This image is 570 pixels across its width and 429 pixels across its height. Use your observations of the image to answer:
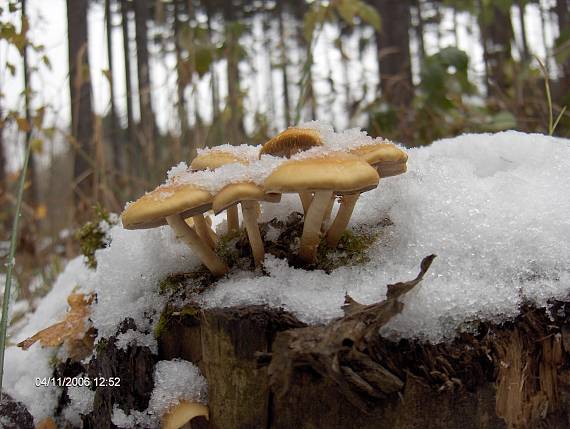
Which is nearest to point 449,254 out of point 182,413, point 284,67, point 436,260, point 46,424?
point 436,260

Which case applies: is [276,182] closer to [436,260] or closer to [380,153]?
[380,153]

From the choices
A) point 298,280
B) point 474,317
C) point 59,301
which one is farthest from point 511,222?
point 59,301

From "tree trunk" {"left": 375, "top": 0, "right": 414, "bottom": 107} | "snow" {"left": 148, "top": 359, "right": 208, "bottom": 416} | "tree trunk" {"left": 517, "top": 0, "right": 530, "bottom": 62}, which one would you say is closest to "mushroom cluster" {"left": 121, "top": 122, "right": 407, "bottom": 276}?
"snow" {"left": 148, "top": 359, "right": 208, "bottom": 416}

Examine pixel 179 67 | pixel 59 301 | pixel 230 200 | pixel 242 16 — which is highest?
pixel 242 16

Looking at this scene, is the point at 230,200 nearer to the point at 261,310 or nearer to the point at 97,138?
the point at 261,310

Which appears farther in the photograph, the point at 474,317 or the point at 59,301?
the point at 59,301

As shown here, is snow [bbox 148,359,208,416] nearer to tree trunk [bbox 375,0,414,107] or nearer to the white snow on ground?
the white snow on ground

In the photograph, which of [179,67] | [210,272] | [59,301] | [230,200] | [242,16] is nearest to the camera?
[230,200]
